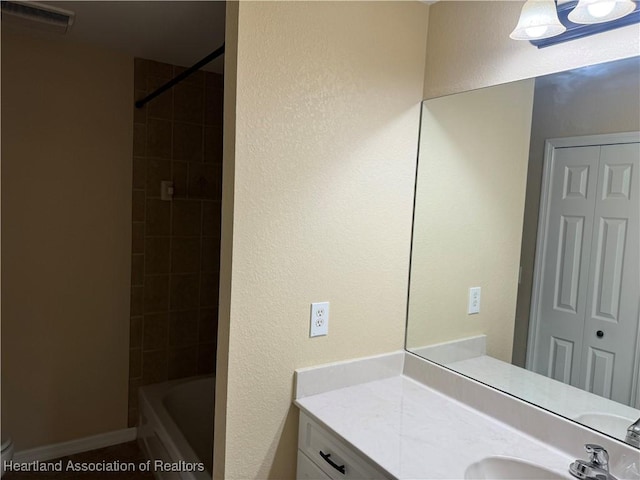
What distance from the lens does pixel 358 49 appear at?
5.23ft

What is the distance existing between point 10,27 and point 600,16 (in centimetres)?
257

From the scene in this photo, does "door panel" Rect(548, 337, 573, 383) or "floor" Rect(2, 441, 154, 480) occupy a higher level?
"door panel" Rect(548, 337, 573, 383)

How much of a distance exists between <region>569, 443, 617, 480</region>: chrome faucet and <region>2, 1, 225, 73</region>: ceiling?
2.05 meters

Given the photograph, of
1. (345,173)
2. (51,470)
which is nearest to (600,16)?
(345,173)

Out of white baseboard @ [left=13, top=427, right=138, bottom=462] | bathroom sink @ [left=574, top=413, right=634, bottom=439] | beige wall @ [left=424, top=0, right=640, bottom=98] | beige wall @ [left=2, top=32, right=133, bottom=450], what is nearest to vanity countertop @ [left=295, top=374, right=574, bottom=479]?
bathroom sink @ [left=574, top=413, right=634, bottom=439]

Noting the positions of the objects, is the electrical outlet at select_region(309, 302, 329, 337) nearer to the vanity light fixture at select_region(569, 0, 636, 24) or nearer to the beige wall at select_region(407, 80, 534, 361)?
the beige wall at select_region(407, 80, 534, 361)

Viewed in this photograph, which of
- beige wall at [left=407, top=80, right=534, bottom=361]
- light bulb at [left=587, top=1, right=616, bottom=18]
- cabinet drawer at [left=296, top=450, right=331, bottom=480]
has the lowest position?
cabinet drawer at [left=296, top=450, right=331, bottom=480]

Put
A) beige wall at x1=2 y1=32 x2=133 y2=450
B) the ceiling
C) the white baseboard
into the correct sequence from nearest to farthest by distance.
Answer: the ceiling
beige wall at x1=2 y1=32 x2=133 y2=450
the white baseboard

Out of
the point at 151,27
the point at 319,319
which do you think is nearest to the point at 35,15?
the point at 151,27

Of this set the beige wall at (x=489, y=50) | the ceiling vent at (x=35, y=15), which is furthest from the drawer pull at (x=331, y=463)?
the ceiling vent at (x=35, y=15)

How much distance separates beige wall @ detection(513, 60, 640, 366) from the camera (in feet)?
4.06

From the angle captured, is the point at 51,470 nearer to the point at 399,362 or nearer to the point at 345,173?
the point at 399,362

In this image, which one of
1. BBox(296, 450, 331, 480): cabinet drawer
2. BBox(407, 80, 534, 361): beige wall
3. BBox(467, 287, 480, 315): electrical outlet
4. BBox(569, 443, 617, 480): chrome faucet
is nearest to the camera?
BBox(569, 443, 617, 480): chrome faucet

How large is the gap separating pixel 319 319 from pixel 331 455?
450 millimetres
